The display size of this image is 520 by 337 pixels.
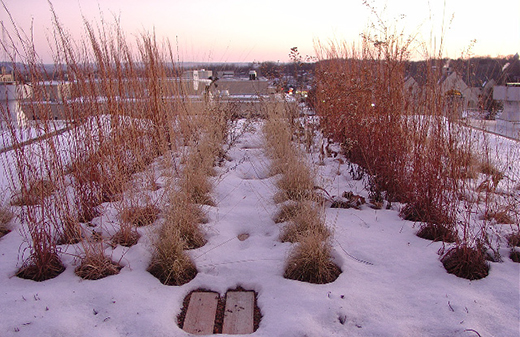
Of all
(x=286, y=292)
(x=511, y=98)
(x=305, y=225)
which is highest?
(x=511, y=98)

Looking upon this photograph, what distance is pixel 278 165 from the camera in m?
3.34

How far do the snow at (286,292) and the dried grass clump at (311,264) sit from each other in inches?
2.5

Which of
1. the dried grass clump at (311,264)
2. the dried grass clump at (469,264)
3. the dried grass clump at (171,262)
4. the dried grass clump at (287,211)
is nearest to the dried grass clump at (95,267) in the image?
the dried grass clump at (171,262)

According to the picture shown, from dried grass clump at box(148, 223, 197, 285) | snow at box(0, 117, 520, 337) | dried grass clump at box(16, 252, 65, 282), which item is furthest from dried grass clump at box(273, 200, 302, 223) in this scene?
dried grass clump at box(16, 252, 65, 282)

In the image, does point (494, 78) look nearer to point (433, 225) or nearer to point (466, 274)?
point (433, 225)

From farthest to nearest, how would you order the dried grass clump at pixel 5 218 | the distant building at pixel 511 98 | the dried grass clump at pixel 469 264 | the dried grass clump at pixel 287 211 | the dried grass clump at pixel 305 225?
1. the distant building at pixel 511 98
2. the dried grass clump at pixel 287 211
3. the dried grass clump at pixel 5 218
4. the dried grass clump at pixel 305 225
5. the dried grass clump at pixel 469 264

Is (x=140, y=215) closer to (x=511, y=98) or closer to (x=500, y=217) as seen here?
(x=500, y=217)

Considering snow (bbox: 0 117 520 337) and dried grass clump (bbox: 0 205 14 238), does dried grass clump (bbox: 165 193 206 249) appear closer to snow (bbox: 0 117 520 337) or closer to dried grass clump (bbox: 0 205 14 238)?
snow (bbox: 0 117 520 337)

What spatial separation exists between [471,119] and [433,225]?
0.67m

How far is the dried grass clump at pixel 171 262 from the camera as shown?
5.95ft

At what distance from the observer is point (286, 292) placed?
168cm

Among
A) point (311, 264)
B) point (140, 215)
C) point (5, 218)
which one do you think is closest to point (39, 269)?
point (140, 215)

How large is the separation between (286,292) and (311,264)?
0.22 meters

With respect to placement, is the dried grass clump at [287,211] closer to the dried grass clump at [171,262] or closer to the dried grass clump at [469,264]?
the dried grass clump at [171,262]
